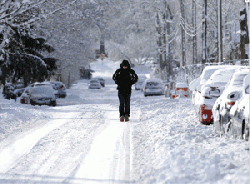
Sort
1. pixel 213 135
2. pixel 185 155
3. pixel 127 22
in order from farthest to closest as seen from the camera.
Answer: pixel 127 22
pixel 213 135
pixel 185 155

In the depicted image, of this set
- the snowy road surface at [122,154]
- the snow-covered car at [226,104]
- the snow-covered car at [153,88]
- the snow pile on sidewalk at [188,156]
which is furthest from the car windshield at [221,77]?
the snow-covered car at [153,88]

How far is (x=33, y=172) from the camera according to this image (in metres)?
7.19

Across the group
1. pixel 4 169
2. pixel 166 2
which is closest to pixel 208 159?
pixel 4 169

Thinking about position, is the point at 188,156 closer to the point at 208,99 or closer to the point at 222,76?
the point at 208,99

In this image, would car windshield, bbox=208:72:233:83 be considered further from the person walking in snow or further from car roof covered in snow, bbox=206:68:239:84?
the person walking in snow

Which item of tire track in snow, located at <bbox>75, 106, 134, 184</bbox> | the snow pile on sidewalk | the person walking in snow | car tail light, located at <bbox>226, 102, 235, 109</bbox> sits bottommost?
tire track in snow, located at <bbox>75, 106, 134, 184</bbox>

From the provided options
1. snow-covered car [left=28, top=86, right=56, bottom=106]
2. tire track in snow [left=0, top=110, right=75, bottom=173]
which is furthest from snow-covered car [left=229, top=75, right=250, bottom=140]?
snow-covered car [left=28, top=86, right=56, bottom=106]

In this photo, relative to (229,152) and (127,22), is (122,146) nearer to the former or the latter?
(229,152)

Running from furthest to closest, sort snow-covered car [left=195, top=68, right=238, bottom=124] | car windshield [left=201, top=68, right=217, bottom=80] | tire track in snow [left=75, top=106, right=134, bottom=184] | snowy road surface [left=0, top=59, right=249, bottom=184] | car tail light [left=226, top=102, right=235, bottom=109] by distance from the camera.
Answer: car windshield [left=201, top=68, right=217, bottom=80], snow-covered car [left=195, top=68, right=238, bottom=124], car tail light [left=226, top=102, right=235, bottom=109], tire track in snow [left=75, top=106, right=134, bottom=184], snowy road surface [left=0, top=59, right=249, bottom=184]

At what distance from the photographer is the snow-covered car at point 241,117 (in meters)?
7.95

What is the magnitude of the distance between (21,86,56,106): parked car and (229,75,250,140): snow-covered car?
18.3 metres

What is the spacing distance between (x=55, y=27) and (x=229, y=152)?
1930cm

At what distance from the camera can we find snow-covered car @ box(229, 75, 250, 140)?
313 inches

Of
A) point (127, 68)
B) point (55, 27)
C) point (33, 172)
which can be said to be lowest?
point (33, 172)
